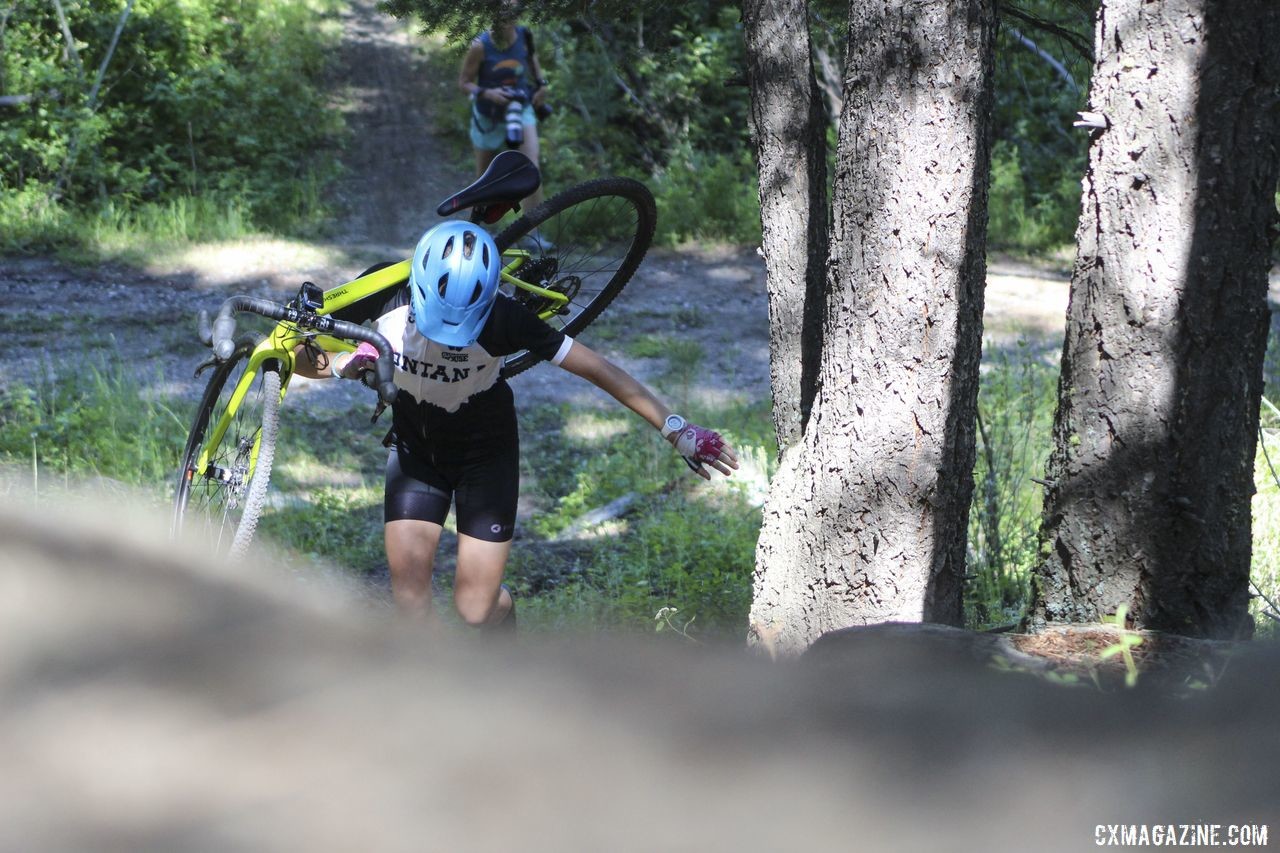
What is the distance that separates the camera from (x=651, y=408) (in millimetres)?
4141

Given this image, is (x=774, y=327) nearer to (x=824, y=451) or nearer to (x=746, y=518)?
(x=824, y=451)

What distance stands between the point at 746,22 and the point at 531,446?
3.91 metres

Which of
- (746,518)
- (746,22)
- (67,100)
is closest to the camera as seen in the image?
(746,22)

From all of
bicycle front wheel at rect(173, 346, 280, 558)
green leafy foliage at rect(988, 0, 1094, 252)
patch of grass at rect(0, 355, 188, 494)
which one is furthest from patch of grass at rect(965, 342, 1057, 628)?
green leafy foliage at rect(988, 0, 1094, 252)

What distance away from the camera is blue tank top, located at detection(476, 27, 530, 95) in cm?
1007

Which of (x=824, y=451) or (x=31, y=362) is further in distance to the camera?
(x=31, y=362)

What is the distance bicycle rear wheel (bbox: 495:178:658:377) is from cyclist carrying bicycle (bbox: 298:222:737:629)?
189 cm

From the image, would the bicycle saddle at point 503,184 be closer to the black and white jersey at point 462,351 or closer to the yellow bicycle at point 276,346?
the yellow bicycle at point 276,346

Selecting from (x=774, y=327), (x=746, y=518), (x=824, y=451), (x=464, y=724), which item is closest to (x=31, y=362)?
(x=746, y=518)

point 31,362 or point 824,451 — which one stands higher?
point 824,451

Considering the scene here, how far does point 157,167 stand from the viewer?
12227mm

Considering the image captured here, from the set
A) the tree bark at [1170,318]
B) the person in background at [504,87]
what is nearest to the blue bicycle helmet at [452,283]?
the tree bark at [1170,318]

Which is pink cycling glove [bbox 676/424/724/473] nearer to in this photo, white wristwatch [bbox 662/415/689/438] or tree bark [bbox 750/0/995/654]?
white wristwatch [bbox 662/415/689/438]

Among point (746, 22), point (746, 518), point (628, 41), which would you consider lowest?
point (746, 518)
